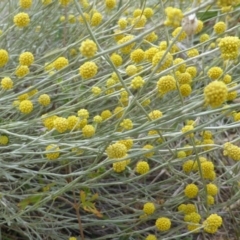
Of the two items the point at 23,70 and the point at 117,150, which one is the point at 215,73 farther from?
the point at 23,70

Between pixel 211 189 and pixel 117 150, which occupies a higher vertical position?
pixel 117 150

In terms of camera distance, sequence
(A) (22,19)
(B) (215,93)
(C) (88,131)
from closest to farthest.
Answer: (B) (215,93) → (C) (88,131) → (A) (22,19)

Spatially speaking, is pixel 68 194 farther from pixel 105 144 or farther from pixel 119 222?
pixel 105 144

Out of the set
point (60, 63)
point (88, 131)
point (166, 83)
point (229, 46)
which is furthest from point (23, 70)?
point (229, 46)

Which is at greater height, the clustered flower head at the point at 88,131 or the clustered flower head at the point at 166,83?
the clustered flower head at the point at 166,83

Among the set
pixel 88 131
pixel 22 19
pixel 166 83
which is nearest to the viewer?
pixel 166 83

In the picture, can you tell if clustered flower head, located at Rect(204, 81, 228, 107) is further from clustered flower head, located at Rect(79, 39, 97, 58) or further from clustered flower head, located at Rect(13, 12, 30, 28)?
clustered flower head, located at Rect(13, 12, 30, 28)

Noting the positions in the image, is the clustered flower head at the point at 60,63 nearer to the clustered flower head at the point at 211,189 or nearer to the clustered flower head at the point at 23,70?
the clustered flower head at the point at 23,70

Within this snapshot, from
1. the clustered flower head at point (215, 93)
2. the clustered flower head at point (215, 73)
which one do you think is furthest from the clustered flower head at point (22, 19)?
the clustered flower head at point (215, 93)

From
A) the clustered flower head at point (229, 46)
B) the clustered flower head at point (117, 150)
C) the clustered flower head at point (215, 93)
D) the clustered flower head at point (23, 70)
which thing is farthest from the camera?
the clustered flower head at point (23, 70)

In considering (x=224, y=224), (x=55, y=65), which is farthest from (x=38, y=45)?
(x=224, y=224)

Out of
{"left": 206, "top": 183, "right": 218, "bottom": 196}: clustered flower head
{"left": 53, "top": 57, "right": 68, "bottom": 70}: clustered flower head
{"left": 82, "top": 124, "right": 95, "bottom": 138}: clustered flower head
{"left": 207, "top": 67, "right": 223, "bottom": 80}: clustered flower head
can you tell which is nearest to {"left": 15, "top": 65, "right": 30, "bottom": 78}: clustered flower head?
{"left": 53, "top": 57, "right": 68, "bottom": 70}: clustered flower head
